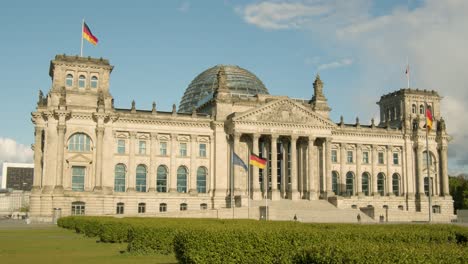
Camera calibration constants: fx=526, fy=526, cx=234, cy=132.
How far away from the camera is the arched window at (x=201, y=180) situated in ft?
280

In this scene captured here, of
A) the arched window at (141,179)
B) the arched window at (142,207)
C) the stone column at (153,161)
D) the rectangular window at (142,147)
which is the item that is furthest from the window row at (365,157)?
the arched window at (142,207)

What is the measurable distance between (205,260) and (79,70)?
64.7 meters

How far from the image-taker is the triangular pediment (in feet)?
275

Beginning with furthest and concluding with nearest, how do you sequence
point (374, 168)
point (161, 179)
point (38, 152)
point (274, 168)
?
point (374, 168), point (274, 168), point (161, 179), point (38, 152)

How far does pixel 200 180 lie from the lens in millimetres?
85438

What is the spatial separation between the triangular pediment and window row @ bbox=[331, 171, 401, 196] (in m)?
11.8

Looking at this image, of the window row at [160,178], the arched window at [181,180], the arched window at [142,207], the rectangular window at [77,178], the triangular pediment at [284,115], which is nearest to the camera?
the rectangular window at [77,178]

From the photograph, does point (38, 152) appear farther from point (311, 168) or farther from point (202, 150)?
point (311, 168)

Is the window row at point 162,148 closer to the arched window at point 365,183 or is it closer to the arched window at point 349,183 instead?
the arched window at point 349,183

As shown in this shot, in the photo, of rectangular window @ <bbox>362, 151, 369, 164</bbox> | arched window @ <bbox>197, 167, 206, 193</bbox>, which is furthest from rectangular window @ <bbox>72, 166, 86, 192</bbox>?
rectangular window @ <bbox>362, 151, 369, 164</bbox>

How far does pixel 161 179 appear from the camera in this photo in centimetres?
8331

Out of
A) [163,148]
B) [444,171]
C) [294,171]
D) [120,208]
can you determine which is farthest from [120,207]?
[444,171]

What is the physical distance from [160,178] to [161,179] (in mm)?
224

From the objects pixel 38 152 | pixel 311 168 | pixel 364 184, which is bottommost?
pixel 364 184
